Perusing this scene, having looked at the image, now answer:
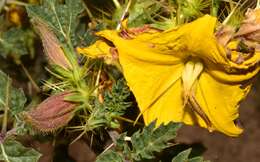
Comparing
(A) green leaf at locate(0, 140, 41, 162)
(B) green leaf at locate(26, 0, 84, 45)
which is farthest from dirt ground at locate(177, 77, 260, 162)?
(A) green leaf at locate(0, 140, 41, 162)

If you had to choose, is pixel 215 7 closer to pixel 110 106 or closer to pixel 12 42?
pixel 110 106

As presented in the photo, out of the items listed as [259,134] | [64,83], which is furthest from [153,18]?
[259,134]

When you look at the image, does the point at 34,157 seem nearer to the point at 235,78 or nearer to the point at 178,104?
the point at 178,104

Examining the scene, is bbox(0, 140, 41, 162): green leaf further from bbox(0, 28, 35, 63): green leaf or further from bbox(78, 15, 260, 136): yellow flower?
bbox(0, 28, 35, 63): green leaf

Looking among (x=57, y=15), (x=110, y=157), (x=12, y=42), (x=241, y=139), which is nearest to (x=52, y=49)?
(x=57, y=15)

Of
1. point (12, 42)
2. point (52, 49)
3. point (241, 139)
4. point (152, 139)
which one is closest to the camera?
point (152, 139)

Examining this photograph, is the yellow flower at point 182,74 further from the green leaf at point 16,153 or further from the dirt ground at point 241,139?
the dirt ground at point 241,139

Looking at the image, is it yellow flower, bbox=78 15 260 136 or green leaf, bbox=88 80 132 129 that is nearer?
yellow flower, bbox=78 15 260 136
